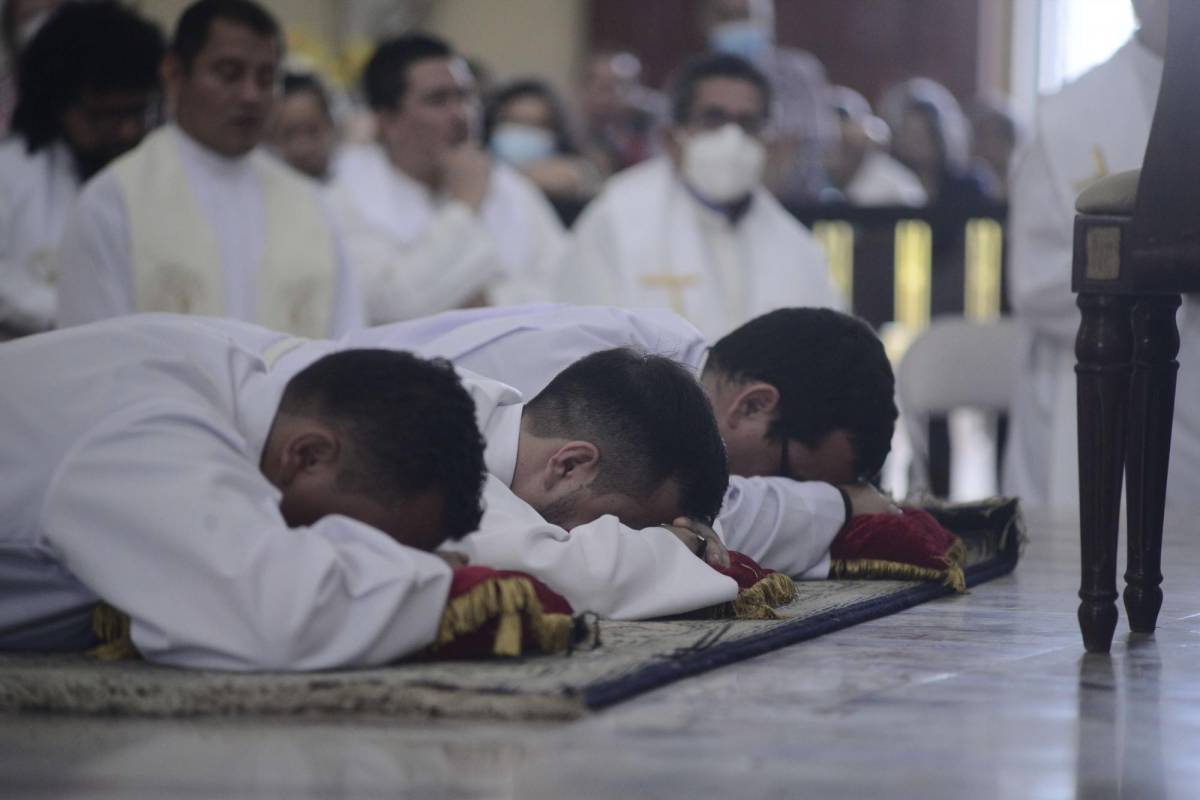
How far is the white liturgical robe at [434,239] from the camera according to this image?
20.3 feet

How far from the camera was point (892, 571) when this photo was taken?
3441 mm

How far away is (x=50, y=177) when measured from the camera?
5438mm

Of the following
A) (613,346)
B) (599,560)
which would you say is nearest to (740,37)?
→ (613,346)

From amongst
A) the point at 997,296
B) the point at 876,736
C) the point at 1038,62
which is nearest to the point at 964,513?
the point at 876,736

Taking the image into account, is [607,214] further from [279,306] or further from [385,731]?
[385,731]

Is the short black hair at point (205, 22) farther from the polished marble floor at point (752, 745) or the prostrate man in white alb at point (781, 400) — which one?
the polished marble floor at point (752, 745)

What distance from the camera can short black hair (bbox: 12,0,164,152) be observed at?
17.0 feet

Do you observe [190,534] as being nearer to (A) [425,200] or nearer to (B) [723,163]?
(B) [723,163]

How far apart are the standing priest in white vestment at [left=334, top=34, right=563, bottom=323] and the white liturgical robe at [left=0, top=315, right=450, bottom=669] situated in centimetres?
377

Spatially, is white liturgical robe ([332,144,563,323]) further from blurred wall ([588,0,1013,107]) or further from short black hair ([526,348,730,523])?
blurred wall ([588,0,1013,107])

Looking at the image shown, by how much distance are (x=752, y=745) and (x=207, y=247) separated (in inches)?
141

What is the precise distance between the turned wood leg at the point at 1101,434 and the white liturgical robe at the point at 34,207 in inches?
133

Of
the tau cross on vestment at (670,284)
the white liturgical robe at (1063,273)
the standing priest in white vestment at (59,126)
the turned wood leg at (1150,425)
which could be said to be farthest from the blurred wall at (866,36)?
the turned wood leg at (1150,425)

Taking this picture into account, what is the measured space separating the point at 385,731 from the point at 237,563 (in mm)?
259
